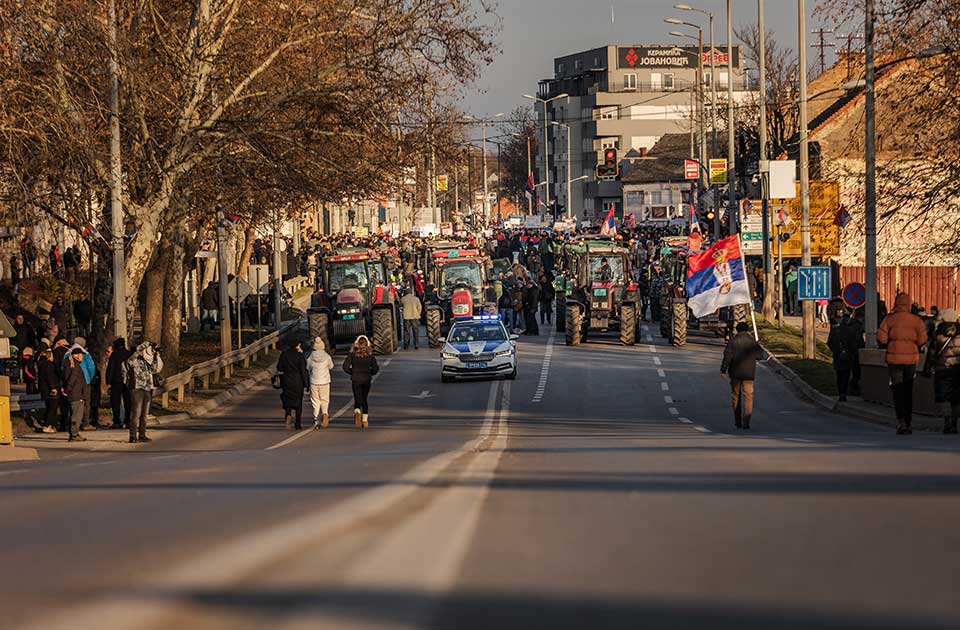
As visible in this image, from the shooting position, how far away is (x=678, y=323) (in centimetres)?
4403

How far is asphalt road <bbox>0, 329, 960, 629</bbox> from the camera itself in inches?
183

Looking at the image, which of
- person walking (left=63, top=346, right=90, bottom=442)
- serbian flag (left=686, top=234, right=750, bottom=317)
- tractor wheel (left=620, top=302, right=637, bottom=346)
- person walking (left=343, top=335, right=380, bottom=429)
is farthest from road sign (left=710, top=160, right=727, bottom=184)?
person walking (left=63, top=346, right=90, bottom=442)

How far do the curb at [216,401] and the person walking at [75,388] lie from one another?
322 centimetres

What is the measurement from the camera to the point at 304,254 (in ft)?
264

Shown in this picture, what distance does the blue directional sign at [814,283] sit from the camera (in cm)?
3397

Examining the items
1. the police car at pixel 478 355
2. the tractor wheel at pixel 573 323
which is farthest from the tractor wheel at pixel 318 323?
the tractor wheel at pixel 573 323

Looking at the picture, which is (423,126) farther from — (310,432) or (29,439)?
(29,439)

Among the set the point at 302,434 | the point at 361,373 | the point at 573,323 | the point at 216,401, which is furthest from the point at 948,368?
the point at 573,323

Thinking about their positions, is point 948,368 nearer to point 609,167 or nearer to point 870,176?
point 870,176

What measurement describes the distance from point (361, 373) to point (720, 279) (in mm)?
12206

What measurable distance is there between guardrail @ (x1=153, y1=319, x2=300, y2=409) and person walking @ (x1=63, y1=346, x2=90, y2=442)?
11.1 feet

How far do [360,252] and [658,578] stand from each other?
134ft

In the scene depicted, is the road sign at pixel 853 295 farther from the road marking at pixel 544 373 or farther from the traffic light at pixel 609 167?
the traffic light at pixel 609 167

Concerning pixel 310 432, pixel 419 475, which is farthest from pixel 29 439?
pixel 419 475
